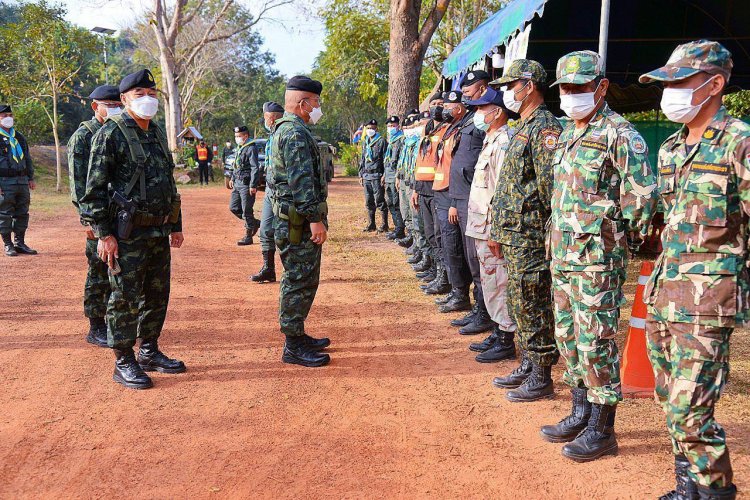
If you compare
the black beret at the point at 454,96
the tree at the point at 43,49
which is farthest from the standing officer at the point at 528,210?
the tree at the point at 43,49

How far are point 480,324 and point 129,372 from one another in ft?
9.67

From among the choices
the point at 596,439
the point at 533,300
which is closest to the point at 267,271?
the point at 533,300

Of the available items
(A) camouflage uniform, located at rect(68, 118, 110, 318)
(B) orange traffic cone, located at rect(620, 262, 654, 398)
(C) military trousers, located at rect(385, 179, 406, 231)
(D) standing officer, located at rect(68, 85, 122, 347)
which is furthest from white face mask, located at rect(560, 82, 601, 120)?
(C) military trousers, located at rect(385, 179, 406, 231)

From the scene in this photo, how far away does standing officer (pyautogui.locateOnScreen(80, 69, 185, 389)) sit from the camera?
4184 mm

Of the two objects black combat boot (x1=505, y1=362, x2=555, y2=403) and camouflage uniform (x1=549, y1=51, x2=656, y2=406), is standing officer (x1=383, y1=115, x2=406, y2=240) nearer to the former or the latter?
black combat boot (x1=505, y1=362, x2=555, y2=403)

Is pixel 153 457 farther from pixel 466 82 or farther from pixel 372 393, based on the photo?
pixel 466 82

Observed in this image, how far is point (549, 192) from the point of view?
3.81 meters

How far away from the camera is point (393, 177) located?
34.0 feet

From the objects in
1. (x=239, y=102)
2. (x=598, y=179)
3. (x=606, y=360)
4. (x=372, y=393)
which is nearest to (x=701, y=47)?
(x=598, y=179)

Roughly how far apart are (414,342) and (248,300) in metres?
2.20

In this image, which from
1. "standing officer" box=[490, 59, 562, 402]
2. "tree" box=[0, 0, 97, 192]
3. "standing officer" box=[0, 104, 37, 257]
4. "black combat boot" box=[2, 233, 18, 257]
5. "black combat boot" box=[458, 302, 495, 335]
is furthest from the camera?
"tree" box=[0, 0, 97, 192]

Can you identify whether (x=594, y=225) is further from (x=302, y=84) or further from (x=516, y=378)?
(x=302, y=84)

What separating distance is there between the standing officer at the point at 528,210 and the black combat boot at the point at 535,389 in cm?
1

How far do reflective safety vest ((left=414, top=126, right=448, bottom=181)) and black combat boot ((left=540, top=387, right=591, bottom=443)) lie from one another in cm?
355
